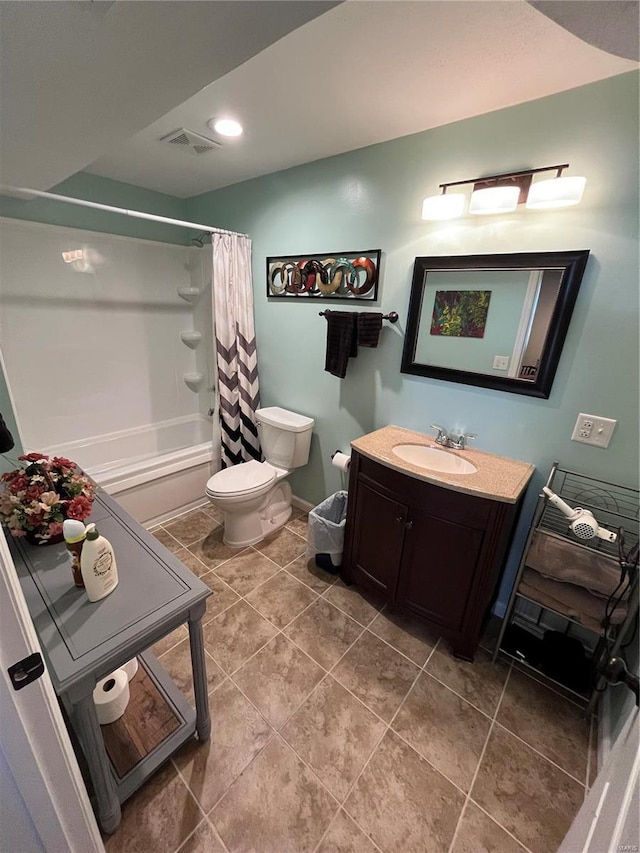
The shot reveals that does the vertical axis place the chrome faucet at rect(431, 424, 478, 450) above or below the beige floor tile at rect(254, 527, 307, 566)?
above

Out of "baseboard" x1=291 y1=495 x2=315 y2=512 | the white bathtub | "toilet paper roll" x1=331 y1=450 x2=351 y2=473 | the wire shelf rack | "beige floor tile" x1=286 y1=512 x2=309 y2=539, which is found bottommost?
"beige floor tile" x1=286 y1=512 x2=309 y2=539

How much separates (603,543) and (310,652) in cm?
138

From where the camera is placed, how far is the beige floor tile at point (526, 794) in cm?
108

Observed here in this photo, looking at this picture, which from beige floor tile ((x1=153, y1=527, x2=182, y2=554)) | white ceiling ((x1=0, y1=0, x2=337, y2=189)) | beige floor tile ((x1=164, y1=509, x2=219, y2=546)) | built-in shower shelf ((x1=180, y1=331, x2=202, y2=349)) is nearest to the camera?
white ceiling ((x1=0, y1=0, x2=337, y2=189))

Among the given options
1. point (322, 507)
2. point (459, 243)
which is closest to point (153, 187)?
point (459, 243)

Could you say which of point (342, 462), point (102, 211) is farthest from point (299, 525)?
point (102, 211)

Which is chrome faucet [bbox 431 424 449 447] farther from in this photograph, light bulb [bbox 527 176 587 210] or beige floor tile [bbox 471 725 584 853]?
beige floor tile [bbox 471 725 584 853]

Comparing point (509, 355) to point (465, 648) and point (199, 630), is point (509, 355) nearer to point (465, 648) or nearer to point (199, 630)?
point (465, 648)

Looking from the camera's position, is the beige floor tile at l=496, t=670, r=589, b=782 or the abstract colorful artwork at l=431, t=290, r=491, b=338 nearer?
the beige floor tile at l=496, t=670, r=589, b=782

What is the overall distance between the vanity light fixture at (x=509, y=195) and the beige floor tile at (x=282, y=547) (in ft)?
6.68

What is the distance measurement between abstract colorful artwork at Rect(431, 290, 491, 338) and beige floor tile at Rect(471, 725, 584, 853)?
1.71m

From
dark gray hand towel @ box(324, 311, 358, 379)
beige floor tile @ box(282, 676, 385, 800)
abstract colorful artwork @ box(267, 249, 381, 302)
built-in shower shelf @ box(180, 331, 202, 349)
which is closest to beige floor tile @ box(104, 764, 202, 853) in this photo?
beige floor tile @ box(282, 676, 385, 800)

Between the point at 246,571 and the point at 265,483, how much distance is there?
0.54m

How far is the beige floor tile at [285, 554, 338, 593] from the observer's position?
1.99 m
